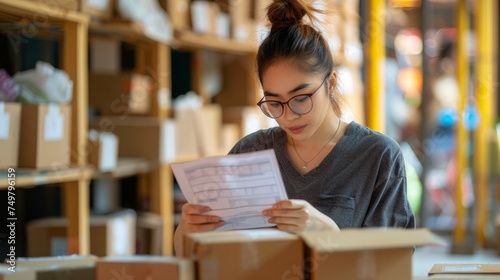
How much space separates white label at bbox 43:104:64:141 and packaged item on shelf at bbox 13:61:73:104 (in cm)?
6

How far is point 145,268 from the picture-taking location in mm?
1584

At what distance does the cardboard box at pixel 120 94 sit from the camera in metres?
4.30

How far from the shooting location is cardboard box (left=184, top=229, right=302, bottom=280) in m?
1.56

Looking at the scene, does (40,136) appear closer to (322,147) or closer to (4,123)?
(4,123)

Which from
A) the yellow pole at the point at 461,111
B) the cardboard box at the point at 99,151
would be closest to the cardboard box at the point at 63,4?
the cardboard box at the point at 99,151

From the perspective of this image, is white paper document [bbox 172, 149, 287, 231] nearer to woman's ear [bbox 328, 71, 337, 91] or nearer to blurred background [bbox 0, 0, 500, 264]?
woman's ear [bbox 328, 71, 337, 91]

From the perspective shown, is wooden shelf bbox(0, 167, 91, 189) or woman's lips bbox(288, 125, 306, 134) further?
wooden shelf bbox(0, 167, 91, 189)

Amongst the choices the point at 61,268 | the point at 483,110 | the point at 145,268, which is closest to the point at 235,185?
the point at 145,268

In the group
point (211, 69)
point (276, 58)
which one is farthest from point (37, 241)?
point (211, 69)

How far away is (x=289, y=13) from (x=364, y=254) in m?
0.94

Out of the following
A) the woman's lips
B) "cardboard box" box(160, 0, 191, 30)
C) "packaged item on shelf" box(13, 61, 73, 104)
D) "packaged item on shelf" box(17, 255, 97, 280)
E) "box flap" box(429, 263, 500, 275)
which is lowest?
"box flap" box(429, 263, 500, 275)

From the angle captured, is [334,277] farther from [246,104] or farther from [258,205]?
[246,104]

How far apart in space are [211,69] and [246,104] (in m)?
0.34

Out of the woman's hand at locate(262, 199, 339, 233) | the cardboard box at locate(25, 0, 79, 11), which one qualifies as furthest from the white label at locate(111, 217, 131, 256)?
the woman's hand at locate(262, 199, 339, 233)
